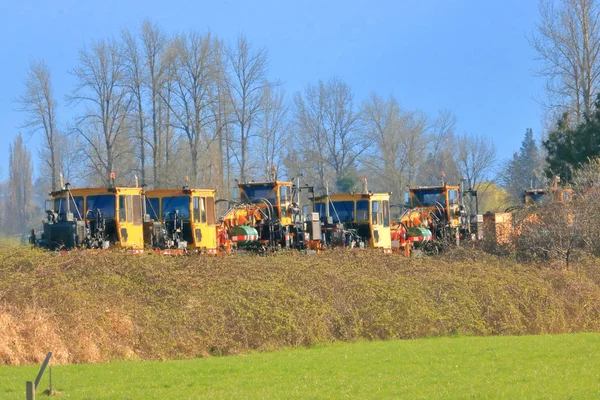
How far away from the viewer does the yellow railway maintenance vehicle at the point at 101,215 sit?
26125mm

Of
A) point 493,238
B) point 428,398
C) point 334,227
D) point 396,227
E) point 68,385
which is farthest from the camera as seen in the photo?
point 396,227

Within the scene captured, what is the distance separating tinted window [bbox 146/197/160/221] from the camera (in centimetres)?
2944

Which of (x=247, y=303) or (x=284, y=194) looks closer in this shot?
(x=247, y=303)

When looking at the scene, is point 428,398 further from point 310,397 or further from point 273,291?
point 273,291

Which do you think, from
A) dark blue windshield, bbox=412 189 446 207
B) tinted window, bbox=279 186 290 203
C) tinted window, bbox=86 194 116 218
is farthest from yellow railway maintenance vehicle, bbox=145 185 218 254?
dark blue windshield, bbox=412 189 446 207

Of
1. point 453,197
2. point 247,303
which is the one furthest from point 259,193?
point 247,303

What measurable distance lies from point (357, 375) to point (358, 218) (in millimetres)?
20900

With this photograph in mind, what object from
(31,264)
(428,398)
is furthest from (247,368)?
(31,264)

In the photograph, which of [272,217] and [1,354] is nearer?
[1,354]

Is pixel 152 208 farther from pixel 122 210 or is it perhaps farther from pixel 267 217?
pixel 267 217

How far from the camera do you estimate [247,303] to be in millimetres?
18891

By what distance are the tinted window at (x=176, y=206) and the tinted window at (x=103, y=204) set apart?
9.47 ft

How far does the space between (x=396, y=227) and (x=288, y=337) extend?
1926 cm

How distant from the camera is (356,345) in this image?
18.9 metres
